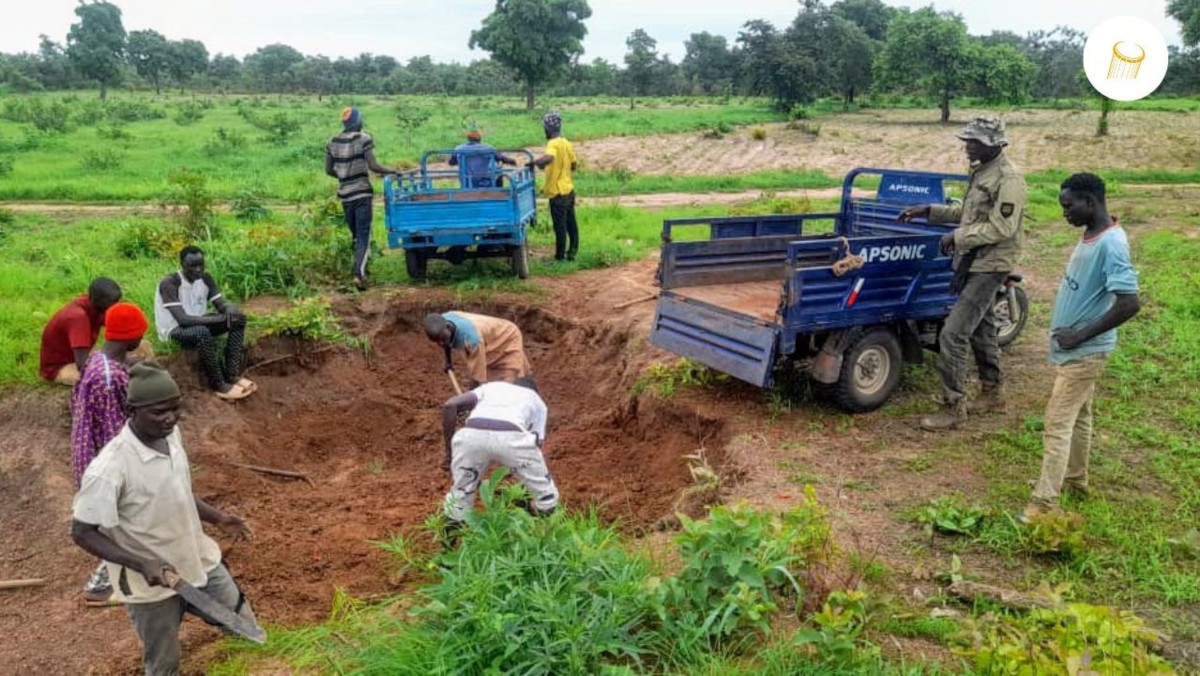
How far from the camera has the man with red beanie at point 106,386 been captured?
411 centimetres

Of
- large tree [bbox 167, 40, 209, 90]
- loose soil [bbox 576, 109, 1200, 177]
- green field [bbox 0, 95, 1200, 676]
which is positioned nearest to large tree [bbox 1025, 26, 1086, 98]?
loose soil [bbox 576, 109, 1200, 177]

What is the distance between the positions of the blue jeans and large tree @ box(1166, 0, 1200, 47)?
30798mm

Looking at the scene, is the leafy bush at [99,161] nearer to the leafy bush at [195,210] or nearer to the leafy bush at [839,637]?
the leafy bush at [195,210]

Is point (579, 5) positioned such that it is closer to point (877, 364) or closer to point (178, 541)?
point (877, 364)

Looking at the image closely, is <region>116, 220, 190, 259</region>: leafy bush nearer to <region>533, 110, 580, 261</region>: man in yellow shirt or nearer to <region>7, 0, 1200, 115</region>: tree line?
<region>533, 110, 580, 261</region>: man in yellow shirt

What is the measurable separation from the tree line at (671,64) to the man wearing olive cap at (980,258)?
29277mm

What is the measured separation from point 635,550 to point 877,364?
3083 mm

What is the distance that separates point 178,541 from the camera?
3344 mm

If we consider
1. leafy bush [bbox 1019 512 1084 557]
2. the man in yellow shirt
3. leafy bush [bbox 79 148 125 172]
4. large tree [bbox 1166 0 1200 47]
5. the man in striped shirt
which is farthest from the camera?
large tree [bbox 1166 0 1200 47]

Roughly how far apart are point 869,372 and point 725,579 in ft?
11.1

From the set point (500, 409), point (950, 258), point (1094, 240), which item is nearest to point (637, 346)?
point (950, 258)

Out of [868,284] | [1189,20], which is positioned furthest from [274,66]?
[868,284]

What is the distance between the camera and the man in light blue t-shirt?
4.35 meters

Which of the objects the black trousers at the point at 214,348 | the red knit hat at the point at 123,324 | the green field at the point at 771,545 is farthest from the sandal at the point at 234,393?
the red knit hat at the point at 123,324
